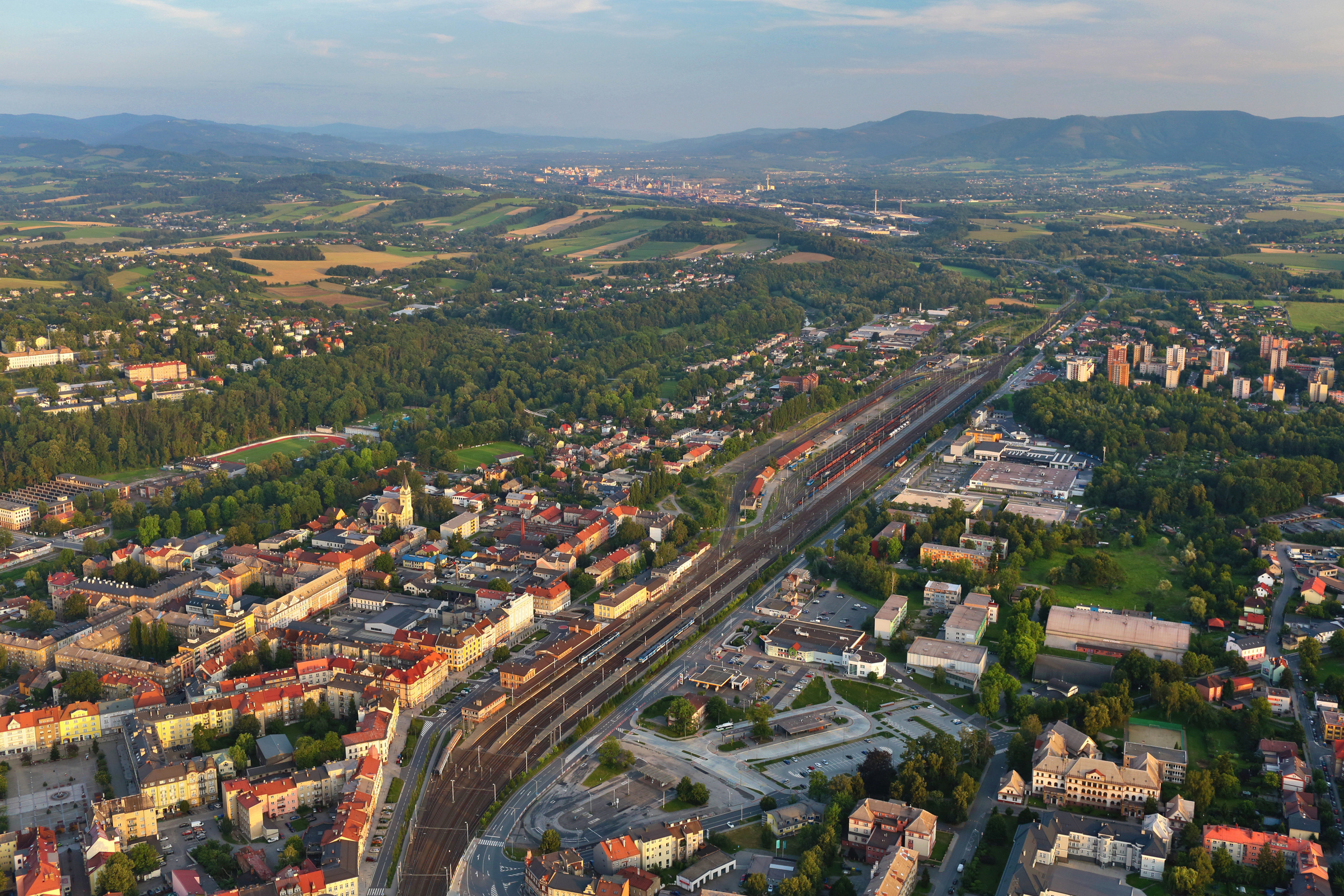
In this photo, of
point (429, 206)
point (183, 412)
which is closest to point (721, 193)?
point (429, 206)

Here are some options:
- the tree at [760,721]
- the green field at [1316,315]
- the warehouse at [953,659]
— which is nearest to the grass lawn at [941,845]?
the tree at [760,721]

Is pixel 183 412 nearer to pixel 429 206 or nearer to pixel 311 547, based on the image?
pixel 311 547

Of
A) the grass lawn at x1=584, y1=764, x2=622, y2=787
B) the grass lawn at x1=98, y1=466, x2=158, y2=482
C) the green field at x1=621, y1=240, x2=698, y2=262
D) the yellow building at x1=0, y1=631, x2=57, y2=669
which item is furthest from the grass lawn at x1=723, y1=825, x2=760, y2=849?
the green field at x1=621, y1=240, x2=698, y2=262

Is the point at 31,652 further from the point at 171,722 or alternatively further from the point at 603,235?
the point at 603,235

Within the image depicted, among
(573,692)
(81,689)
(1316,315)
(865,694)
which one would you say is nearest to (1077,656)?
(865,694)

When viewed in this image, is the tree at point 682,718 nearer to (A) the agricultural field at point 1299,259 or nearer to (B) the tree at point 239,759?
(B) the tree at point 239,759

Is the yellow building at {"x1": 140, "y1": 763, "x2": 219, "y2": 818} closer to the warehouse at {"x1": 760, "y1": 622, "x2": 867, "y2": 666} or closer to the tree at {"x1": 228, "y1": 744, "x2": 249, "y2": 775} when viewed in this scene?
the tree at {"x1": 228, "y1": 744, "x2": 249, "y2": 775}

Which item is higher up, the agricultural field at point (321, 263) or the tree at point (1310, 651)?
the agricultural field at point (321, 263)
